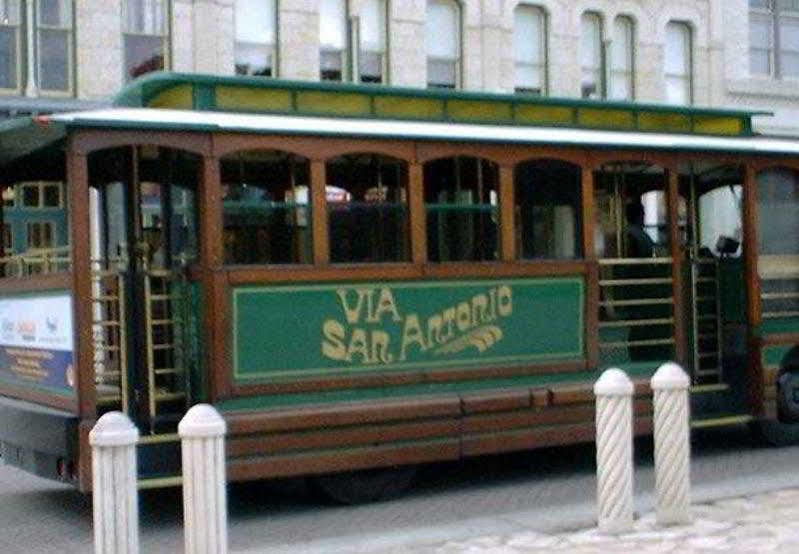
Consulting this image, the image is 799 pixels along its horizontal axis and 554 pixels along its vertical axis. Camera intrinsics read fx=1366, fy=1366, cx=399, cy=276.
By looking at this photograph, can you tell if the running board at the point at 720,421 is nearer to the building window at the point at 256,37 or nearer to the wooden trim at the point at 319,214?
the wooden trim at the point at 319,214

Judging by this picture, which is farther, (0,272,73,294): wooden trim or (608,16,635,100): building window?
(608,16,635,100): building window

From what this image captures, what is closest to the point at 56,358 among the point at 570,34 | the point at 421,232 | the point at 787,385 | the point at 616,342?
the point at 421,232

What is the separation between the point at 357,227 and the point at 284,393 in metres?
1.35

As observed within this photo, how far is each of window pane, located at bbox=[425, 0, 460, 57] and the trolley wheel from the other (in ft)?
51.4

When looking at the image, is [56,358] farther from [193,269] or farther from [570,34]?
[570,34]

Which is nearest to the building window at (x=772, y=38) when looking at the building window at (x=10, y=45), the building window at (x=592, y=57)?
the building window at (x=592, y=57)

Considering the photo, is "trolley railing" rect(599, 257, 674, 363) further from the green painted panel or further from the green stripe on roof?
the green stripe on roof

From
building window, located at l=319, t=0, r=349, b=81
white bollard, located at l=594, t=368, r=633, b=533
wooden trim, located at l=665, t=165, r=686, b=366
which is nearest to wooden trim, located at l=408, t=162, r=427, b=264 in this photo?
white bollard, located at l=594, t=368, r=633, b=533

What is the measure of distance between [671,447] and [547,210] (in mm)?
Result: 2802

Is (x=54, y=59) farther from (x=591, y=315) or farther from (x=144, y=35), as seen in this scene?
(x=591, y=315)

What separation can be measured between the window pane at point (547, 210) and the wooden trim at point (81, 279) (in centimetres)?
341

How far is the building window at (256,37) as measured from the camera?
22875 mm

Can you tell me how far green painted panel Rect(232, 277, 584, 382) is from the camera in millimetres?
9359

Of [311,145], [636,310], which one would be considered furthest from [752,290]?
[311,145]
